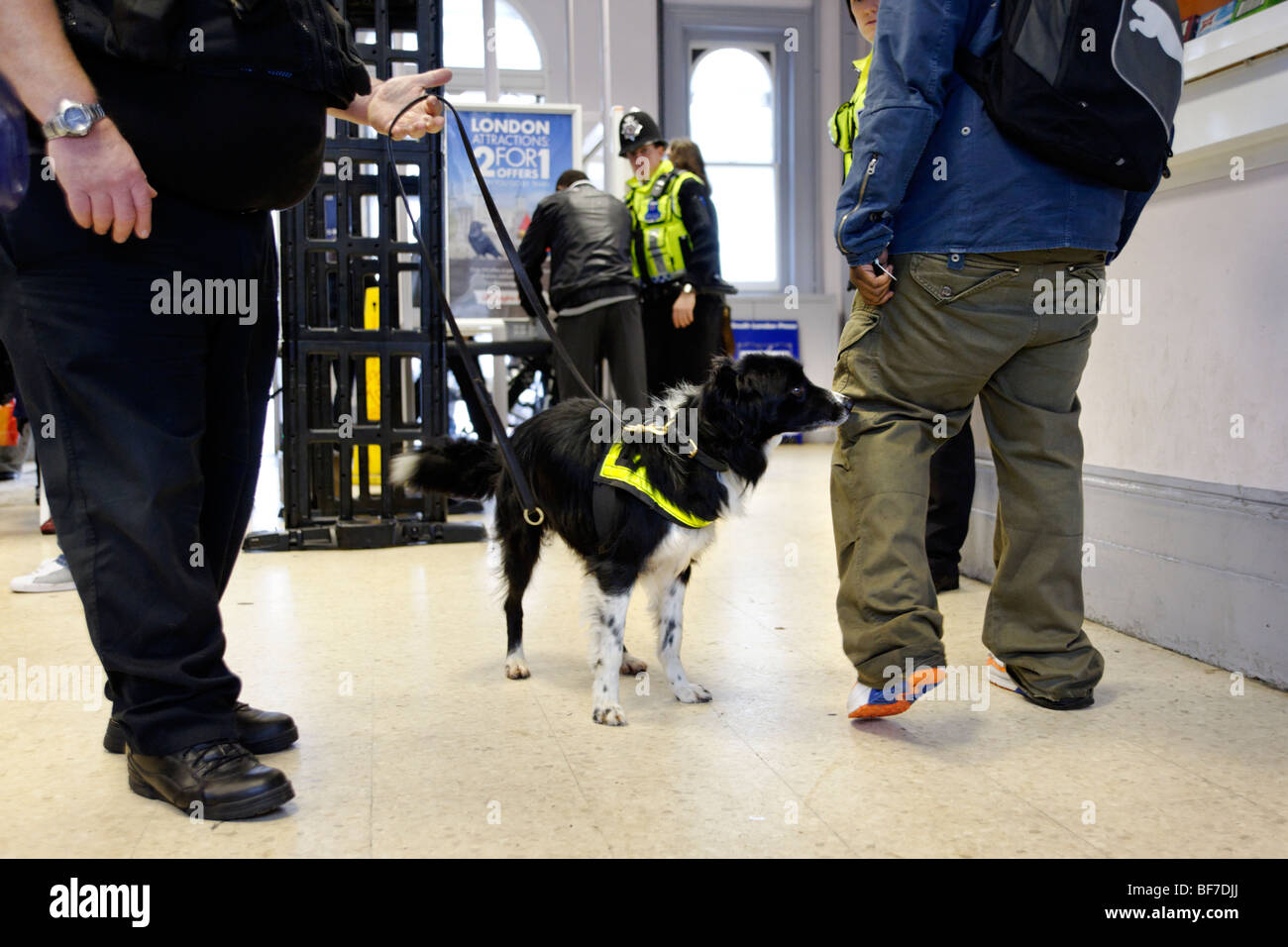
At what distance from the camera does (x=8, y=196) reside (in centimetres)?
165

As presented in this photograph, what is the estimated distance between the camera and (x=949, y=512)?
360 cm

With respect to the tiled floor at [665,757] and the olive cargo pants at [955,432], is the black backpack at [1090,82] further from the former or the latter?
the tiled floor at [665,757]

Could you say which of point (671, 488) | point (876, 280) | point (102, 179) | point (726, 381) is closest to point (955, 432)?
point (876, 280)

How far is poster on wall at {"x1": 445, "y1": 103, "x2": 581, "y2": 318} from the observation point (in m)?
6.26

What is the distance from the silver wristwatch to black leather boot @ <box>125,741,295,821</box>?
972mm

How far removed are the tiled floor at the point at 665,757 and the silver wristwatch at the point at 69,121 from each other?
41.9 inches

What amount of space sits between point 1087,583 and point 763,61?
937 cm

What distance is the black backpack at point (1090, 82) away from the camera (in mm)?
1956

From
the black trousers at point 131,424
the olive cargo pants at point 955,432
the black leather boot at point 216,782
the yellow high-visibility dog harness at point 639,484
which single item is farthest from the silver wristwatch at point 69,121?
the olive cargo pants at point 955,432

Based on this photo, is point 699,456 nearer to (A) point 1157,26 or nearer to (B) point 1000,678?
(B) point 1000,678

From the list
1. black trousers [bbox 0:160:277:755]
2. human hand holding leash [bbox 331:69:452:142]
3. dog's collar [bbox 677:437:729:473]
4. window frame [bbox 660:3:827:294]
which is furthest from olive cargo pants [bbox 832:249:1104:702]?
window frame [bbox 660:3:827:294]

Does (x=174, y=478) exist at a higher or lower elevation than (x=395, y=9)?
lower
